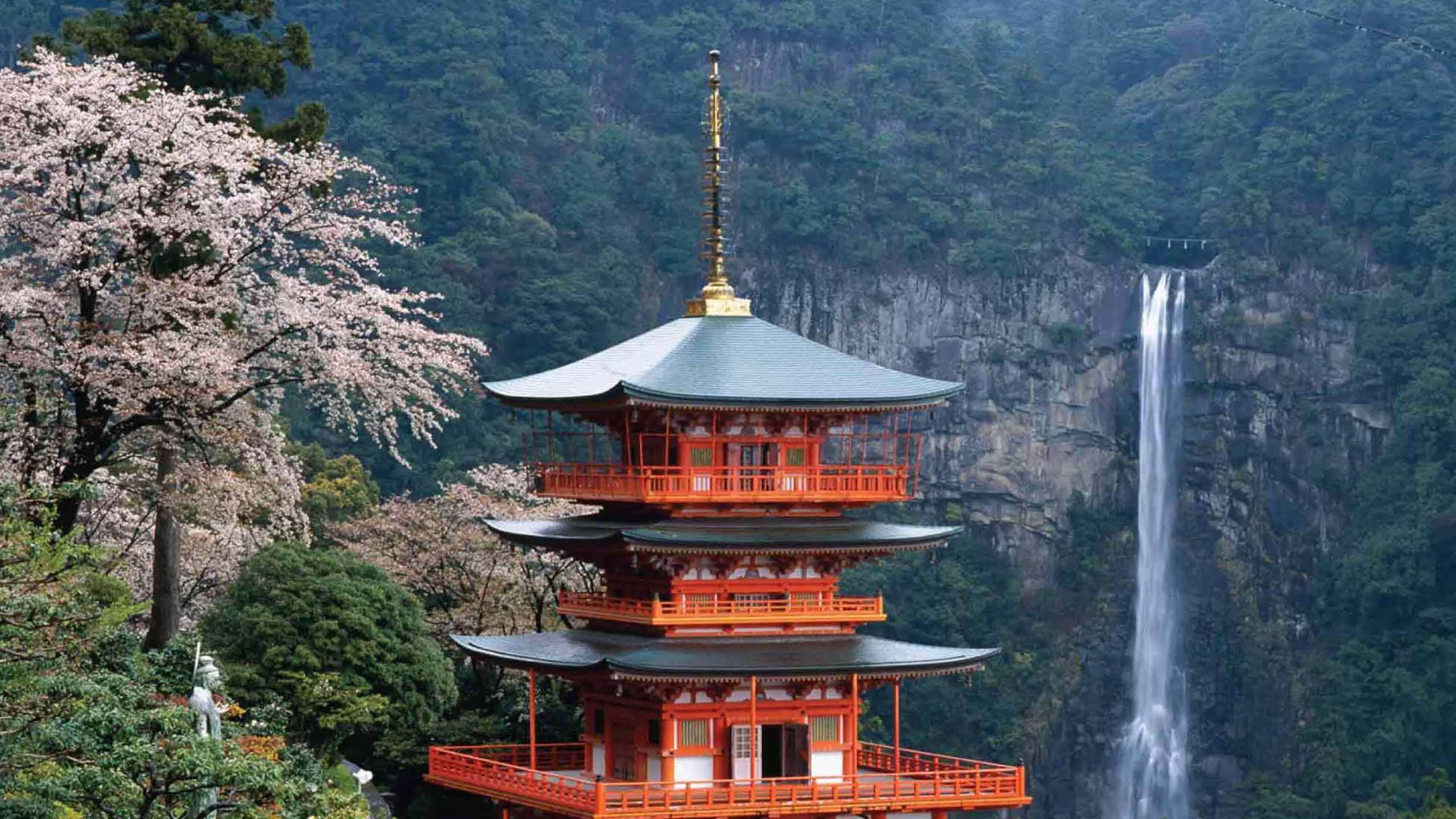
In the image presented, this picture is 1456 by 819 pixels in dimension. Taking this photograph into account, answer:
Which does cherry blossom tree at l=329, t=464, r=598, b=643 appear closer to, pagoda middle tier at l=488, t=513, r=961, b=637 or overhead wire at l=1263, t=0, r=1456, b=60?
pagoda middle tier at l=488, t=513, r=961, b=637

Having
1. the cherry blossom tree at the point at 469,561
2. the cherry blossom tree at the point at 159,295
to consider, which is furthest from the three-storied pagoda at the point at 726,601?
the cherry blossom tree at the point at 469,561

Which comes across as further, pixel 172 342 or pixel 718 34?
pixel 718 34

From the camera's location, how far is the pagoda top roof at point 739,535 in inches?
1314

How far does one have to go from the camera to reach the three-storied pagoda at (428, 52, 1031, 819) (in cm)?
3328

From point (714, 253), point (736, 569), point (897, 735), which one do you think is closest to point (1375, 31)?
point (714, 253)

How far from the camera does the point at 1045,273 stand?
106 meters

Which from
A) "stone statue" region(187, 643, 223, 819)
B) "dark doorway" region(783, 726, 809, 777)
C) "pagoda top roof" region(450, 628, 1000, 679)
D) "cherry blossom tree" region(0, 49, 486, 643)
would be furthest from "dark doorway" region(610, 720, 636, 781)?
"stone statue" region(187, 643, 223, 819)

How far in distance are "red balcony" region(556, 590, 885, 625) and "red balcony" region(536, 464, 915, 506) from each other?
1.42 m

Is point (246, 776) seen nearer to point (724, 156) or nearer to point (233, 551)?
point (233, 551)

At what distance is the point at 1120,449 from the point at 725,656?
70.5m

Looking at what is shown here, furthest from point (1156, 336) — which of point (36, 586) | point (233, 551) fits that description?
point (36, 586)

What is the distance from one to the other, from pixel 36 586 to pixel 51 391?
21.6ft

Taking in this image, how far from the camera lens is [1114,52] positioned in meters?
120

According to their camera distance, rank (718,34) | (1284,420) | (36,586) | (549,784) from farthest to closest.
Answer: (718,34), (1284,420), (549,784), (36,586)
